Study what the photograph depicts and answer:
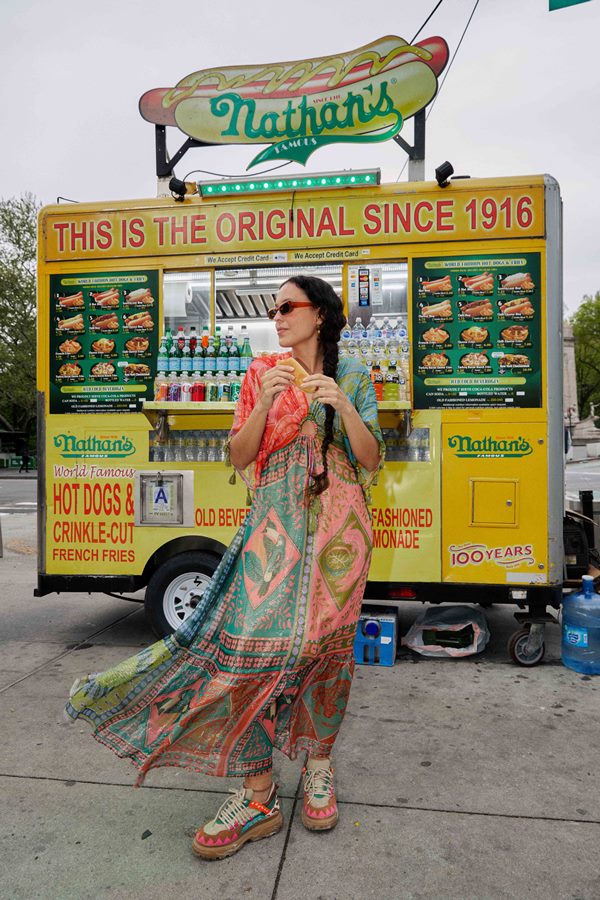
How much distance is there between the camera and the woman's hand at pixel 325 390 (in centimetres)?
213

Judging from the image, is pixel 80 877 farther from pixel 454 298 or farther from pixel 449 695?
pixel 454 298

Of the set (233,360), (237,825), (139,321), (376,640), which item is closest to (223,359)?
(233,360)

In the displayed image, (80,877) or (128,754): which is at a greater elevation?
(128,754)

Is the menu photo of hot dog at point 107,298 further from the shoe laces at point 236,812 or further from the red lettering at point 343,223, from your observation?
the shoe laces at point 236,812

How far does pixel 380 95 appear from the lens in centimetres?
479

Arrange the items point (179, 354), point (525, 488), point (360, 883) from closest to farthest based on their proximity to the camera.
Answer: point (360, 883)
point (525, 488)
point (179, 354)

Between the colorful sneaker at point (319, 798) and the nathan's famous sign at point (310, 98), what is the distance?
403cm

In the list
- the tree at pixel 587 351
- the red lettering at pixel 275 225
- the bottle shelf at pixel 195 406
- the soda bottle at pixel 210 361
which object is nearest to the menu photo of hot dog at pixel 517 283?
the bottle shelf at pixel 195 406

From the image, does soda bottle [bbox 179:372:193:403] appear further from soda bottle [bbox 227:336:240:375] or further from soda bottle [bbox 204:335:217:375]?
soda bottle [bbox 227:336:240:375]

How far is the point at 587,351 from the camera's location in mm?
62969

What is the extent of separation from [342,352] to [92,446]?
1.90 m

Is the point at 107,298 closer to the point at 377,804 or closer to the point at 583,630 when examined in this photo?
the point at 377,804

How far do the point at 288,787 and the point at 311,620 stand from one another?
1078 mm

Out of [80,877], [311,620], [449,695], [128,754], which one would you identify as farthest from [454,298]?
[80,877]
